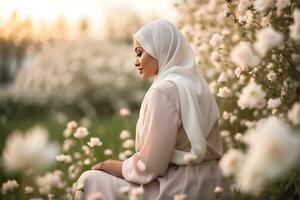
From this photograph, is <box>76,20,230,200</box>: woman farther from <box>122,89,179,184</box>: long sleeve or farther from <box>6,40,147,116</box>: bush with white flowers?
<box>6,40,147,116</box>: bush with white flowers

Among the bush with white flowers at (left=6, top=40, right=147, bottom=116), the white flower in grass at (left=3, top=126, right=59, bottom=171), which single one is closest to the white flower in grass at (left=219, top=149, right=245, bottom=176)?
the white flower in grass at (left=3, top=126, right=59, bottom=171)

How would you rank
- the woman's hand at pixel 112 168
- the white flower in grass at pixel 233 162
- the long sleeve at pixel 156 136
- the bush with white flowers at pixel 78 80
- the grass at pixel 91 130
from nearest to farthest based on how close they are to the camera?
the white flower in grass at pixel 233 162 < the long sleeve at pixel 156 136 < the woman's hand at pixel 112 168 < the grass at pixel 91 130 < the bush with white flowers at pixel 78 80

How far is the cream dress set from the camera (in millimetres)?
2941

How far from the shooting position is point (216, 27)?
5129 millimetres

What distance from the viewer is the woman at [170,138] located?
9.70 ft

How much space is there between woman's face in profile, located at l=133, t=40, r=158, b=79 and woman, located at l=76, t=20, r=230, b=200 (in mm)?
30

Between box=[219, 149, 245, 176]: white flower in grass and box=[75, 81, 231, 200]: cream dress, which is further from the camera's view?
box=[75, 81, 231, 200]: cream dress

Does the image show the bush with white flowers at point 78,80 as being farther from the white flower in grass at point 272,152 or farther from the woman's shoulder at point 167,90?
the white flower in grass at point 272,152

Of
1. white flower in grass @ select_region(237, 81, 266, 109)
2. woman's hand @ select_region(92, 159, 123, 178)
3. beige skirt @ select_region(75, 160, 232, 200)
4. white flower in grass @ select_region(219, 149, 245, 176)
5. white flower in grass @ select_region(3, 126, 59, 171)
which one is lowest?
beige skirt @ select_region(75, 160, 232, 200)

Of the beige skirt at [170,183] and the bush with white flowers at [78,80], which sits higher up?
the beige skirt at [170,183]

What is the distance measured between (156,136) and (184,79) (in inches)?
Answer: 14.6

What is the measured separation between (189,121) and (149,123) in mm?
201

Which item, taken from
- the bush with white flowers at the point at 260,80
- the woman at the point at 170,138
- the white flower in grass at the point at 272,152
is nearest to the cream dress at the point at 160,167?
the woman at the point at 170,138

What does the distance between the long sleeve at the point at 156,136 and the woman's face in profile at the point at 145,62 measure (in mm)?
298
